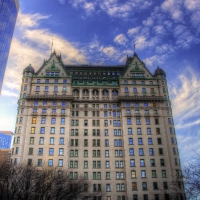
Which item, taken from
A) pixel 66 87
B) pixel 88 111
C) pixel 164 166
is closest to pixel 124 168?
pixel 164 166

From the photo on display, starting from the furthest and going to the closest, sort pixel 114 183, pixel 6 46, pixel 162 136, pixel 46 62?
pixel 6 46 → pixel 46 62 → pixel 162 136 → pixel 114 183

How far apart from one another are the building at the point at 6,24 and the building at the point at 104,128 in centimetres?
1927

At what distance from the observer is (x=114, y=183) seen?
232 ft

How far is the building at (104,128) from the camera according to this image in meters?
71.3

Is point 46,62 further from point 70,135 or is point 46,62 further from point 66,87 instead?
point 70,135

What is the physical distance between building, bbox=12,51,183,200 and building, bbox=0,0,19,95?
19.3 m

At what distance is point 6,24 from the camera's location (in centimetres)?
9706

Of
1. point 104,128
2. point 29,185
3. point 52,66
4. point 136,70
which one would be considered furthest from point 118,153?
point 52,66

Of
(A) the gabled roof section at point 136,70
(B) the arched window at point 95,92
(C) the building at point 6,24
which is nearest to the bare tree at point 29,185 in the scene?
(B) the arched window at point 95,92

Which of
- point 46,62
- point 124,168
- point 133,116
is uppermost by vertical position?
point 46,62

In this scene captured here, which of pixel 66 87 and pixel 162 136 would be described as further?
pixel 66 87

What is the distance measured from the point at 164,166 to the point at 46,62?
5673 cm

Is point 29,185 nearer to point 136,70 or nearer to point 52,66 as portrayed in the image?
point 52,66

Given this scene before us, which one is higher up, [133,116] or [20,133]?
[133,116]
